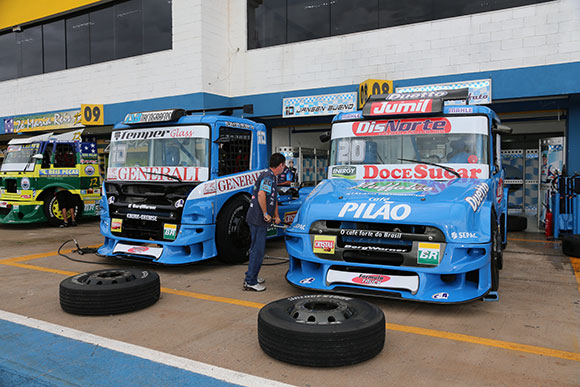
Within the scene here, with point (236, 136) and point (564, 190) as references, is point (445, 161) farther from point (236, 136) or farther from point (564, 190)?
point (564, 190)

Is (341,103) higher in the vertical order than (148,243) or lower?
higher

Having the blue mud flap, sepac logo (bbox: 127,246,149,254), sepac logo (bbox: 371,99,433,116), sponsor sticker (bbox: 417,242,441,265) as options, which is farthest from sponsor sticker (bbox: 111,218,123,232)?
the blue mud flap

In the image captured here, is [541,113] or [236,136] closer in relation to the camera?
[236,136]

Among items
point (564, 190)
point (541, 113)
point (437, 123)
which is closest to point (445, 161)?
point (437, 123)

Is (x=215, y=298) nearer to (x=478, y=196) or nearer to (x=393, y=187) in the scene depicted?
(x=393, y=187)

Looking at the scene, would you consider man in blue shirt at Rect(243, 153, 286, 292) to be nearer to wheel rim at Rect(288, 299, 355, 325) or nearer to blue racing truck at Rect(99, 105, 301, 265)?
blue racing truck at Rect(99, 105, 301, 265)

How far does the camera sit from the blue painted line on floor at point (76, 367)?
309cm

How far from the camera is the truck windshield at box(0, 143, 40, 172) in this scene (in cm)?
1191

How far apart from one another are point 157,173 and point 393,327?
436cm

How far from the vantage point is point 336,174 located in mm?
6266

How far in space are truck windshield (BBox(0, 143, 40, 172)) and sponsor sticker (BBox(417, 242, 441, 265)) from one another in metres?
11.0

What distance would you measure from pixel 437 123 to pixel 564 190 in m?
5.36

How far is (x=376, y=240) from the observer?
469 centimetres

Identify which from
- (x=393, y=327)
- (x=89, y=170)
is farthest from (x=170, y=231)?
(x=89, y=170)
